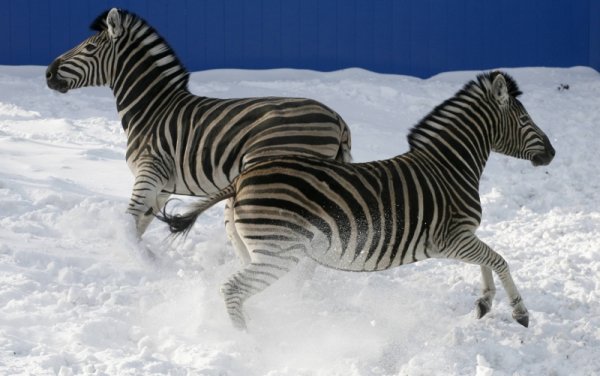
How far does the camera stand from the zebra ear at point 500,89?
21.4ft

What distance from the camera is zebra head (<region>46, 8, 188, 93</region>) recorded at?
7.81 meters

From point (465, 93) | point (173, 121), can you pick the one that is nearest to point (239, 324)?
point (465, 93)

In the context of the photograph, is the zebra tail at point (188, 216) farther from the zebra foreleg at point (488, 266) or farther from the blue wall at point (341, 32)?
the blue wall at point (341, 32)

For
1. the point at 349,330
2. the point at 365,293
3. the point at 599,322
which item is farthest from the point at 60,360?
the point at 599,322

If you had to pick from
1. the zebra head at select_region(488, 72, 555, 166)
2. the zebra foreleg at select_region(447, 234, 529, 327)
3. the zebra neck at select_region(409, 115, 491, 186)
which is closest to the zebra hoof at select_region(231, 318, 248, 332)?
the zebra foreleg at select_region(447, 234, 529, 327)

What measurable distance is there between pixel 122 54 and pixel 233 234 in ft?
7.34

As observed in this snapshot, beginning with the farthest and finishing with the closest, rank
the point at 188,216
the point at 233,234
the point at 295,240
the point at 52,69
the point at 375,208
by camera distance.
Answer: the point at 52,69
the point at 233,234
the point at 188,216
the point at 375,208
the point at 295,240

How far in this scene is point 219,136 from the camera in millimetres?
7246

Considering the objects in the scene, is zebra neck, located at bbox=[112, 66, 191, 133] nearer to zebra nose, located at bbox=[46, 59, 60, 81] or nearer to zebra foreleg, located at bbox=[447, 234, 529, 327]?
zebra nose, located at bbox=[46, 59, 60, 81]

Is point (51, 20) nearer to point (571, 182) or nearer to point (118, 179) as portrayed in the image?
point (118, 179)

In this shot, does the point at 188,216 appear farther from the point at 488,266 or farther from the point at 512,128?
the point at 512,128

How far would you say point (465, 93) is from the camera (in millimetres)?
6555

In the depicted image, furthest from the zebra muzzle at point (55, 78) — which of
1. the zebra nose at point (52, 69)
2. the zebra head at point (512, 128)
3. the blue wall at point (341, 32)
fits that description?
the blue wall at point (341, 32)

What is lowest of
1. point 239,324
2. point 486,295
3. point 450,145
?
point 486,295
